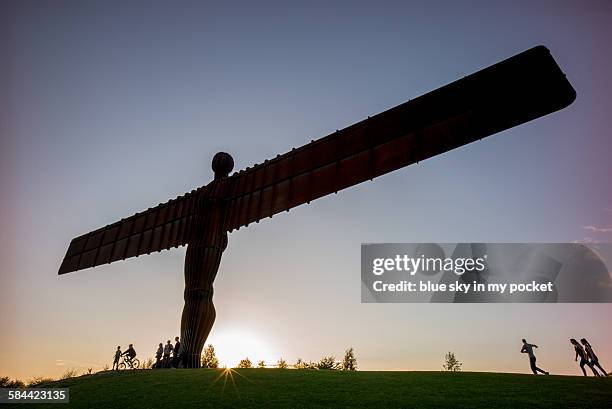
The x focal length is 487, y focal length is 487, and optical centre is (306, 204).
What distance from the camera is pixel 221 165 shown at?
21359 mm

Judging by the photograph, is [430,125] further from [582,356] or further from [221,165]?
[582,356]

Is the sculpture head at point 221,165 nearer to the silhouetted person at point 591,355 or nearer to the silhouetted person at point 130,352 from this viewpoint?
the silhouetted person at point 130,352

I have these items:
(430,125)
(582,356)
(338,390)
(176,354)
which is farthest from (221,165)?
(582,356)

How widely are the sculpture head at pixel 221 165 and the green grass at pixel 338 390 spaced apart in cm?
845

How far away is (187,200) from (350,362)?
189 feet

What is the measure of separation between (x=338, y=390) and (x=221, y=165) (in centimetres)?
1164

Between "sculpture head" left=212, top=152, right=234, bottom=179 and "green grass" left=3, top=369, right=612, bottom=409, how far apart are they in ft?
27.7

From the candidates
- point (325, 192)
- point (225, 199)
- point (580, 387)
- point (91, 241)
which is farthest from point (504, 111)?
point (91, 241)

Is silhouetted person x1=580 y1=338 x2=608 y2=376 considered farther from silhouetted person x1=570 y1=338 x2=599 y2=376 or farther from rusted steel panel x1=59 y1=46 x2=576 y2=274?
rusted steel panel x1=59 y1=46 x2=576 y2=274

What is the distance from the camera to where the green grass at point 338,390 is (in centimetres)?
1153

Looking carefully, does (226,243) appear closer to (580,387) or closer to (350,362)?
(580,387)

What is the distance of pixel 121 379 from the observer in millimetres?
16500

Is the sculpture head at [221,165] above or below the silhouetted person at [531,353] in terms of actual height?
above

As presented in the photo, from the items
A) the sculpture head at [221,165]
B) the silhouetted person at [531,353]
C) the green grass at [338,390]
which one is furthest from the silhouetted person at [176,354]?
the silhouetted person at [531,353]
